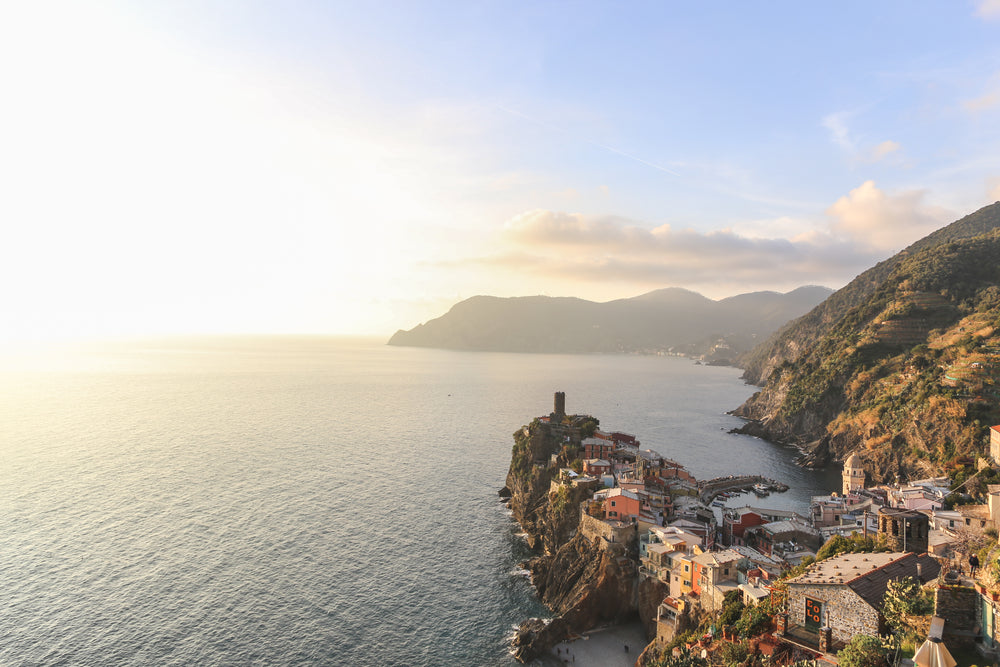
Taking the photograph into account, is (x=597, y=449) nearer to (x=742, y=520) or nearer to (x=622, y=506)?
(x=622, y=506)

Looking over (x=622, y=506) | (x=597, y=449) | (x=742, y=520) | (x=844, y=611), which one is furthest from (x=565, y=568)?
(x=844, y=611)

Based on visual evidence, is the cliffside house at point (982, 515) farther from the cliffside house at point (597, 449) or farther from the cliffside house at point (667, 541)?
the cliffside house at point (597, 449)

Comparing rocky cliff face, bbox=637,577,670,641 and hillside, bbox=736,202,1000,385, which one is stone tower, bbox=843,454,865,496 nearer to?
rocky cliff face, bbox=637,577,670,641

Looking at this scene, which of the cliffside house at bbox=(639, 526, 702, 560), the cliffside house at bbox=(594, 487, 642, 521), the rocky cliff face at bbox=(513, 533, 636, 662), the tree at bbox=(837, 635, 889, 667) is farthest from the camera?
the cliffside house at bbox=(594, 487, 642, 521)

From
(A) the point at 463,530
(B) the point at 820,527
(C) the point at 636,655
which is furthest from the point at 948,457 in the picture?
(A) the point at 463,530

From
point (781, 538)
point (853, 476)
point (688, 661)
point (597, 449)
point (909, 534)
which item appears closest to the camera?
point (688, 661)

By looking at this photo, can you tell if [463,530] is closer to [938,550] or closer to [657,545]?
[657,545]

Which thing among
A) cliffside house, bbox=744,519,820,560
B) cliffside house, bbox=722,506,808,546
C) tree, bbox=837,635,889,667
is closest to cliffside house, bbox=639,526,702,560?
cliffside house, bbox=722,506,808,546

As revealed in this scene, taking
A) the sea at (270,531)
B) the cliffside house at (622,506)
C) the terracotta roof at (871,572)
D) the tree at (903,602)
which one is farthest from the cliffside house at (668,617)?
the tree at (903,602)
